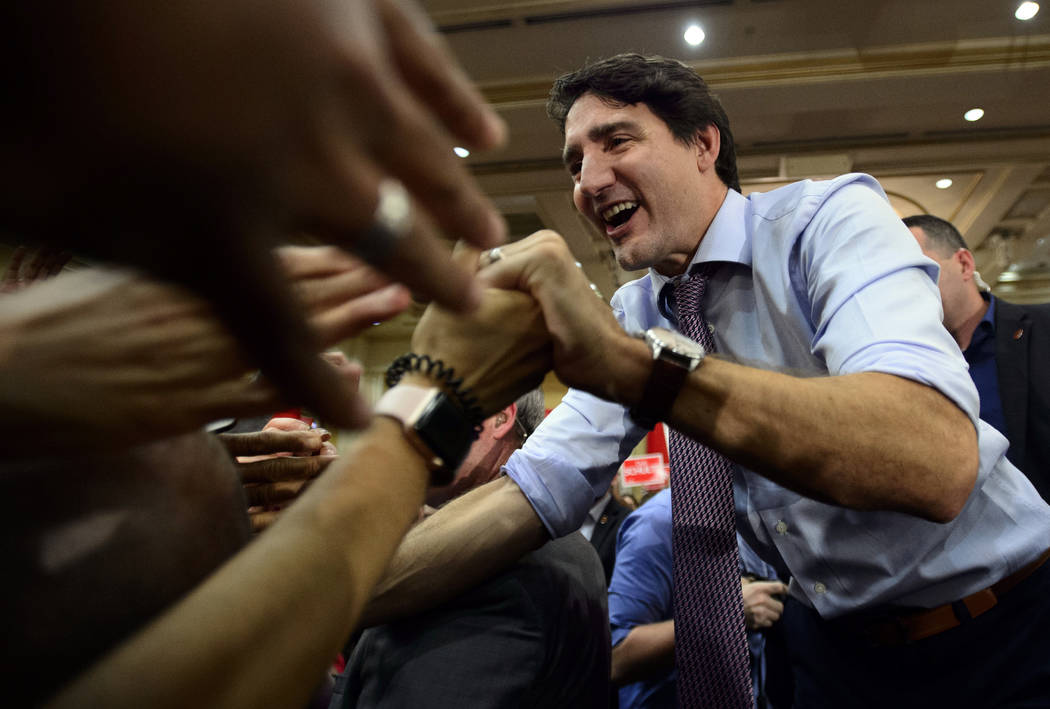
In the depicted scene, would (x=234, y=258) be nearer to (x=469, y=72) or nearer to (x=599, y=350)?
(x=599, y=350)

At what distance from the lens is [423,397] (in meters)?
0.69

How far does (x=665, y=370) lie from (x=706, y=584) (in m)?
0.62

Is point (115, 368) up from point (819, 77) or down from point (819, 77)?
down

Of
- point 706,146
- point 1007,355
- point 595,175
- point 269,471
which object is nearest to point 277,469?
point 269,471

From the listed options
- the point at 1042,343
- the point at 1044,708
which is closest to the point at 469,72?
the point at 1042,343

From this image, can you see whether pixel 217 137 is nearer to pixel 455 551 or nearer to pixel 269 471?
pixel 269 471

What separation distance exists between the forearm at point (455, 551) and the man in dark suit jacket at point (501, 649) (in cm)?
5

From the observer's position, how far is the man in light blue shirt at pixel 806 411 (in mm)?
850

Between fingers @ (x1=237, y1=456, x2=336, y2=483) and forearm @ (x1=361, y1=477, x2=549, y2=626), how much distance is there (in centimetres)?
31

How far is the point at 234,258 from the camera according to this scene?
0.30 metres

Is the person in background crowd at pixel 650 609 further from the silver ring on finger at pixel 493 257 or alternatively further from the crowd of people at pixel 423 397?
the silver ring on finger at pixel 493 257

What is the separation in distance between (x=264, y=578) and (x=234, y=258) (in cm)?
28

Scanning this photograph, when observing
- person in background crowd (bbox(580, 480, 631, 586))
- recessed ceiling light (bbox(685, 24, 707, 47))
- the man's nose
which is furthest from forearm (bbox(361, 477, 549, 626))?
recessed ceiling light (bbox(685, 24, 707, 47))

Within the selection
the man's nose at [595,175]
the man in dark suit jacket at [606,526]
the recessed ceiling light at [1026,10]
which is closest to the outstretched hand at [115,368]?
the man's nose at [595,175]
